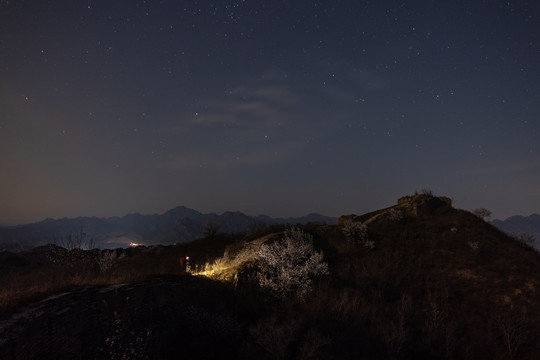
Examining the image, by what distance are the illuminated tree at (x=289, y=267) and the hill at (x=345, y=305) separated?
0.37 m

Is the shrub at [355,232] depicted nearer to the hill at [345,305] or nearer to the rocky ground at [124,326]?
the hill at [345,305]

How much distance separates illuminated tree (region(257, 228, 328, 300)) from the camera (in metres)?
14.9

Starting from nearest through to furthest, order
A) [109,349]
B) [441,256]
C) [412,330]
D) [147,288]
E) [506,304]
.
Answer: [109,349], [147,288], [412,330], [506,304], [441,256]

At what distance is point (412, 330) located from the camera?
43.4ft

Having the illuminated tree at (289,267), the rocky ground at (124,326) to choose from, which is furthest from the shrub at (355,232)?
Answer: the rocky ground at (124,326)

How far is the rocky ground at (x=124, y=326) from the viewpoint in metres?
7.51

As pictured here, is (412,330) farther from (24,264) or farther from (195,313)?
(24,264)

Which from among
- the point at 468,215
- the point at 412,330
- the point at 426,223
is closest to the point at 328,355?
the point at 412,330

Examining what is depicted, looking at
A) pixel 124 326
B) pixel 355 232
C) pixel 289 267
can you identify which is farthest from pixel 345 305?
pixel 355 232

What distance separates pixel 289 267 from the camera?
630 inches

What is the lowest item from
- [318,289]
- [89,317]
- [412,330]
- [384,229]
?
[412,330]

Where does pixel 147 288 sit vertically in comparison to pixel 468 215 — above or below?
below

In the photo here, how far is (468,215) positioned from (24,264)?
1619 inches

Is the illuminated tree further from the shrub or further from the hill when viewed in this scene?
the shrub
